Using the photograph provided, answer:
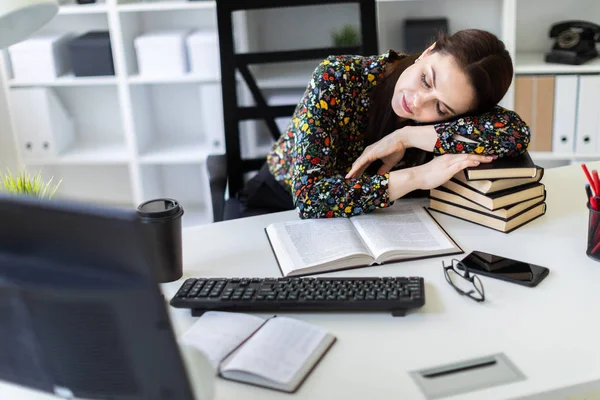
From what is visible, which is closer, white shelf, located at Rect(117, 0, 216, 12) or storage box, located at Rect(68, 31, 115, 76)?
white shelf, located at Rect(117, 0, 216, 12)

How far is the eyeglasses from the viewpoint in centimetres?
119

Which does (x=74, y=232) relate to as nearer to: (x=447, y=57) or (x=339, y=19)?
(x=447, y=57)

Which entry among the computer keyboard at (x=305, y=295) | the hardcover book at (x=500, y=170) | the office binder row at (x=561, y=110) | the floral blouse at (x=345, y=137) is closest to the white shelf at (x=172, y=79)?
the floral blouse at (x=345, y=137)

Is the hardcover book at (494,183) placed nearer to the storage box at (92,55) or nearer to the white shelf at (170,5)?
the white shelf at (170,5)

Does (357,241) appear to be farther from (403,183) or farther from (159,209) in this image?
(159,209)

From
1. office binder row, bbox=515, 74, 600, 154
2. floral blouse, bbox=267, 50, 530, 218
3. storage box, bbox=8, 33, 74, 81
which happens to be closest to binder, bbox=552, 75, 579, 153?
office binder row, bbox=515, 74, 600, 154

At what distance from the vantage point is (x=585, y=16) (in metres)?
2.81

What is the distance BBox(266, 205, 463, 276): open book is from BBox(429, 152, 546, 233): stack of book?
8cm

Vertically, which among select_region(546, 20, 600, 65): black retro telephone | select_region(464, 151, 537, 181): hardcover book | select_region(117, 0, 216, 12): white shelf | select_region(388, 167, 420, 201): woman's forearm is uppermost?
select_region(117, 0, 216, 12): white shelf

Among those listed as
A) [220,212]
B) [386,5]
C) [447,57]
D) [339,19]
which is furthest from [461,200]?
[386,5]

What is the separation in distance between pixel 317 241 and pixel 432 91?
1.37ft

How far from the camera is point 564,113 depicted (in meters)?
2.64

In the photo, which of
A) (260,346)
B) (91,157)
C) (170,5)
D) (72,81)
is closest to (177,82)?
(170,5)

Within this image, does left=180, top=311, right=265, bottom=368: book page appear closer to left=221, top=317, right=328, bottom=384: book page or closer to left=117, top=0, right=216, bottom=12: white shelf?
left=221, top=317, right=328, bottom=384: book page
